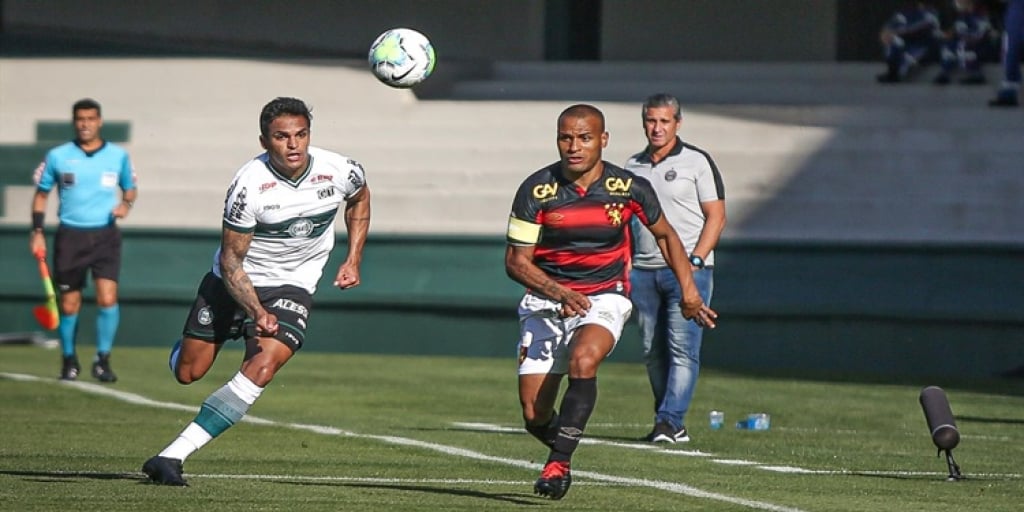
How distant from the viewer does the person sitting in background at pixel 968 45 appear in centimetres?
2428

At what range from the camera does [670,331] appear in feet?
42.0

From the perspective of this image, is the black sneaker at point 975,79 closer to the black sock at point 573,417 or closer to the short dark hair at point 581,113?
the short dark hair at point 581,113

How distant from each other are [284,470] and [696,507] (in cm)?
251

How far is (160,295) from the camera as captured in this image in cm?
2203

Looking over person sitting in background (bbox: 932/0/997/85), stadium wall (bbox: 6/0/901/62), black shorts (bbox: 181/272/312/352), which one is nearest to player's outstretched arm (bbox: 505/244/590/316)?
black shorts (bbox: 181/272/312/352)

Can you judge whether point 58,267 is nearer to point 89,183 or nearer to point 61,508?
point 89,183

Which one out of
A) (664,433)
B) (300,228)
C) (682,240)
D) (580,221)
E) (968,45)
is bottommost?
(664,433)

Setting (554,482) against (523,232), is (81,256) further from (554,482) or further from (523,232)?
(554,482)

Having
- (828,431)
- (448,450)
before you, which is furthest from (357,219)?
(828,431)

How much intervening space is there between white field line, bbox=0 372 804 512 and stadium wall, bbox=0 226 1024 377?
4.87m

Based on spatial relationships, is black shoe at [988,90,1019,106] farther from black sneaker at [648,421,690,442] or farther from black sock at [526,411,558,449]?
black sock at [526,411,558,449]

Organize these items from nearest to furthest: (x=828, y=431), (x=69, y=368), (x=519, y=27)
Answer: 1. (x=828, y=431)
2. (x=69, y=368)
3. (x=519, y=27)

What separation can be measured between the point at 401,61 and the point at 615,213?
238 cm

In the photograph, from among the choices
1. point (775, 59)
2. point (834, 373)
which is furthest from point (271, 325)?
point (775, 59)
